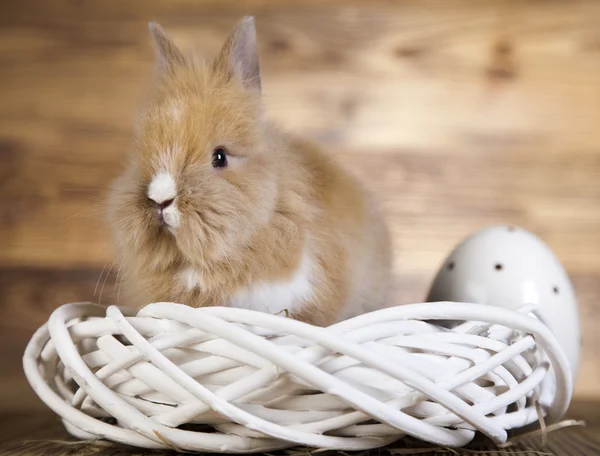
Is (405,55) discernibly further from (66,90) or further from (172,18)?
(66,90)

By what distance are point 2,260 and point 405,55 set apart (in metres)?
0.97

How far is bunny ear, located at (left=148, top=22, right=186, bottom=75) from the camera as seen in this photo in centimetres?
87

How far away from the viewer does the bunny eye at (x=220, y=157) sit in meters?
0.80

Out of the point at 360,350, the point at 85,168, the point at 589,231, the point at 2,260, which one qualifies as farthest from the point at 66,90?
the point at 589,231

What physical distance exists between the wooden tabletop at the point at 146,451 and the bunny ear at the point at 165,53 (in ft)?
1.60

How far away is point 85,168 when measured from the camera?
1.41 metres

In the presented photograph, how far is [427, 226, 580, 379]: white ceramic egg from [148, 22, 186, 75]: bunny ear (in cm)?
52

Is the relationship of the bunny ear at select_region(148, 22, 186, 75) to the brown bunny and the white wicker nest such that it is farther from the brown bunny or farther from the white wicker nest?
the white wicker nest

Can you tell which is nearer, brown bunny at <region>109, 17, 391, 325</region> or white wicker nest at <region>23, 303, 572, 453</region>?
white wicker nest at <region>23, 303, 572, 453</region>

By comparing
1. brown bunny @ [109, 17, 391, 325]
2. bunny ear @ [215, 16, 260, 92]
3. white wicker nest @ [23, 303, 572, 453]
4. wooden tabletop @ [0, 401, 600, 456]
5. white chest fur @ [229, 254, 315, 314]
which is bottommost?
wooden tabletop @ [0, 401, 600, 456]

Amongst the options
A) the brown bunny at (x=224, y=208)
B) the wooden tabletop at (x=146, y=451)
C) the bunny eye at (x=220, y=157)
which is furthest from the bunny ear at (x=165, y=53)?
the wooden tabletop at (x=146, y=451)

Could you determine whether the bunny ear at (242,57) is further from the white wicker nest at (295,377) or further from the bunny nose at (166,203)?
the white wicker nest at (295,377)

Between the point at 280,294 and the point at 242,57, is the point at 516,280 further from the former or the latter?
the point at 242,57

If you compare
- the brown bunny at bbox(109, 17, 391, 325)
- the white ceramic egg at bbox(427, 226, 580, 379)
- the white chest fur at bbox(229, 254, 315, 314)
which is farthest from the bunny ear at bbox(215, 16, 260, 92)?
the white ceramic egg at bbox(427, 226, 580, 379)
